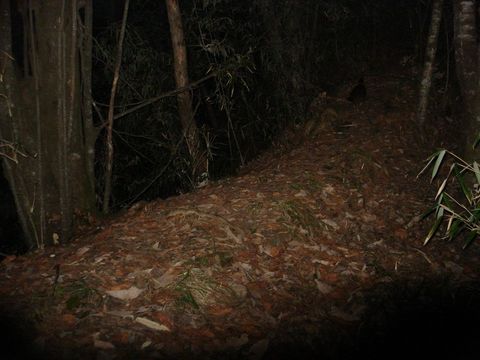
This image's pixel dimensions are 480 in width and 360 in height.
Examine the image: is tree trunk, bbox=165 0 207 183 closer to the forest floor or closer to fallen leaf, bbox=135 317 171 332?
the forest floor

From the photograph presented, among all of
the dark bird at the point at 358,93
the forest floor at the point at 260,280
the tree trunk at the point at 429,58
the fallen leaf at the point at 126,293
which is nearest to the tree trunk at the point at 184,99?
the forest floor at the point at 260,280

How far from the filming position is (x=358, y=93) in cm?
716

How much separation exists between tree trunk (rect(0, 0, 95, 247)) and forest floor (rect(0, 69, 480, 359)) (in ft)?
1.65

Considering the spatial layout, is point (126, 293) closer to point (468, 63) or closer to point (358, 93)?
point (468, 63)

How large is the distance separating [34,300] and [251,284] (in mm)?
1580

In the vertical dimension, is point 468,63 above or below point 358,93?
above

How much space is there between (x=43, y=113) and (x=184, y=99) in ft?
8.13

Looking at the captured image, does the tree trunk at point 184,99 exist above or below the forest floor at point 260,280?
above

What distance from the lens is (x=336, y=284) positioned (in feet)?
12.1

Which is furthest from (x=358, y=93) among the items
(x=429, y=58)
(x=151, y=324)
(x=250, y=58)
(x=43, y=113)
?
(x=151, y=324)

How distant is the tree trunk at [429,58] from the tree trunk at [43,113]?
421cm

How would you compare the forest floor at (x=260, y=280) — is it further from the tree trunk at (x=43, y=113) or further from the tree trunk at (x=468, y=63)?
the tree trunk at (x=468, y=63)

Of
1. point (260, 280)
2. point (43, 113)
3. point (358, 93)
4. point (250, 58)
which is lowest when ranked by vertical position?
point (260, 280)

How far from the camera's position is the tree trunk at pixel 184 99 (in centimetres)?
635
